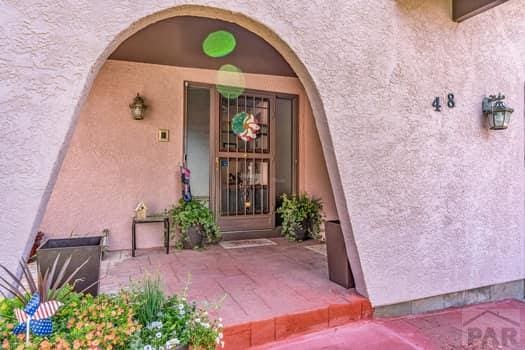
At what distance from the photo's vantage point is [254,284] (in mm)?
2959

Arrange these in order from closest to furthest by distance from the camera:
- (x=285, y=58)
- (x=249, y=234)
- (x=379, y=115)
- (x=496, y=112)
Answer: (x=285, y=58) → (x=379, y=115) → (x=496, y=112) → (x=249, y=234)

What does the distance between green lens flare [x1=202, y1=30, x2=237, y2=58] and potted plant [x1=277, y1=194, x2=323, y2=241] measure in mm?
2488

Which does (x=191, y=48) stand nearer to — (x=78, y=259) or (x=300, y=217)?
(x=78, y=259)

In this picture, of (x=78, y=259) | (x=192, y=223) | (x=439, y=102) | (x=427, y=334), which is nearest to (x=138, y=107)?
(x=192, y=223)

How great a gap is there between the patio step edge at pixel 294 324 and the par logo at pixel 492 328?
82 cm

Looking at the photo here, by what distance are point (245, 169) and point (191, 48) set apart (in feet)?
6.77

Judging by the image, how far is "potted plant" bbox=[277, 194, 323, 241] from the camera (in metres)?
4.97

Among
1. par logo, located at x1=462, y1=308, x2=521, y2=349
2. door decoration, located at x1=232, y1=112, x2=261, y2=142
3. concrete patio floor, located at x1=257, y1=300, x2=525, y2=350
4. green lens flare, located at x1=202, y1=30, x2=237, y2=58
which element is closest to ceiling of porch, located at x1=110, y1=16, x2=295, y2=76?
green lens flare, located at x1=202, y1=30, x2=237, y2=58

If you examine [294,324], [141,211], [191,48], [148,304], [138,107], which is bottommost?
[294,324]

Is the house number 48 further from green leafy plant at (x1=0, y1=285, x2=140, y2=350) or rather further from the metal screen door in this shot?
green leafy plant at (x1=0, y1=285, x2=140, y2=350)

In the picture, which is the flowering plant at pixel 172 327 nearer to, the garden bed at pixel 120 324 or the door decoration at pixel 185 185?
the garden bed at pixel 120 324

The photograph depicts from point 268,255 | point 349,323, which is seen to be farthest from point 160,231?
point 349,323

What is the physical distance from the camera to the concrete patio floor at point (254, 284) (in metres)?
2.31

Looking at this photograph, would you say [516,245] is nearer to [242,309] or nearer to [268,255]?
[268,255]
